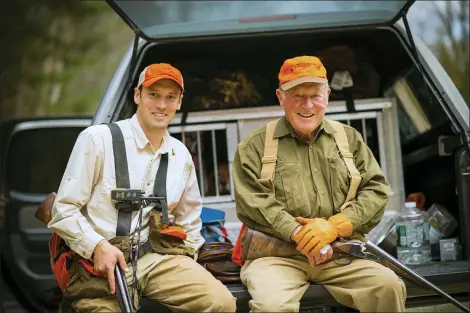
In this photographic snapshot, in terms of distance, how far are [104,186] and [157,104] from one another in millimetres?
549

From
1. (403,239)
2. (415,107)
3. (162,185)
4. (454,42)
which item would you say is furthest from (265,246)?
(454,42)

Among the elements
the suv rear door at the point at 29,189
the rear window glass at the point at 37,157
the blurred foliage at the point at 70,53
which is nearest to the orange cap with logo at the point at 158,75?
the suv rear door at the point at 29,189

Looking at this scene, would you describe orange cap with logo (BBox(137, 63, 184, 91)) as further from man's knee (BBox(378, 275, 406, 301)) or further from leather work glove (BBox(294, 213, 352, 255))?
man's knee (BBox(378, 275, 406, 301))

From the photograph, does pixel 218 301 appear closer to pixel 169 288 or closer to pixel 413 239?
pixel 169 288

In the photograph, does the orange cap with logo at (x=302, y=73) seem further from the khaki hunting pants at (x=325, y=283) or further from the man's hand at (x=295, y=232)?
the khaki hunting pants at (x=325, y=283)

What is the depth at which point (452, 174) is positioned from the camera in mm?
4094

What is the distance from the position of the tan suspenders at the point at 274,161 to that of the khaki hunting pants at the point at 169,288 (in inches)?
23.9

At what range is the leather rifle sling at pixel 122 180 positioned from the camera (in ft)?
10.2

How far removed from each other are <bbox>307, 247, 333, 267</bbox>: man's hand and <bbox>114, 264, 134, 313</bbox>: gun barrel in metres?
0.93

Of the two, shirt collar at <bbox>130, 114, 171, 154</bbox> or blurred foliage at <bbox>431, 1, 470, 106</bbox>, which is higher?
blurred foliage at <bbox>431, 1, 470, 106</bbox>

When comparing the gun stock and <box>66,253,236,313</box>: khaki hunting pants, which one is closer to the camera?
<box>66,253,236,313</box>: khaki hunting pants

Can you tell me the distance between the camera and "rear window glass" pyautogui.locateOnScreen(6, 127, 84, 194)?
20.9ft

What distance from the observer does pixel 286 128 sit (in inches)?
132

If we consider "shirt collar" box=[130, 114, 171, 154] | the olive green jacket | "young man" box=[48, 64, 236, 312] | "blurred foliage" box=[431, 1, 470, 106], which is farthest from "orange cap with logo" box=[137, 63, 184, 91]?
"blurred foliage" box=[431, 1, 470, 106]
